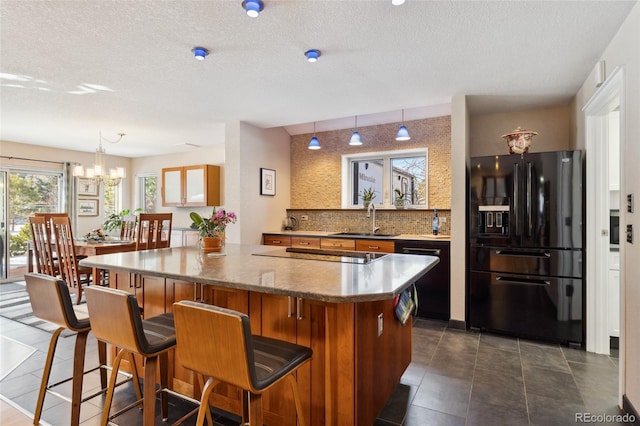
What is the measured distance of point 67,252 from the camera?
3549 mm

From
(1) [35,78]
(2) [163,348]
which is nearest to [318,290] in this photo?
(2) [163,348]

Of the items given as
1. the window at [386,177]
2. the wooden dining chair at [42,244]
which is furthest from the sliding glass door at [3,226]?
the window at [386,177]

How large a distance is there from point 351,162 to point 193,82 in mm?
2599

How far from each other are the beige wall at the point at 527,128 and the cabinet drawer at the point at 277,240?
2.61 metres

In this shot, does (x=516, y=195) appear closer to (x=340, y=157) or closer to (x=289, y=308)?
(x=340, y=157)

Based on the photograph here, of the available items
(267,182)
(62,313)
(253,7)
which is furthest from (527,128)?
(62,313)

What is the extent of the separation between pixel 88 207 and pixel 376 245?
228 inches

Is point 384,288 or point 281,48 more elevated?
point 281,48

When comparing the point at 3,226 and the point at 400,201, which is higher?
the point at 400,201

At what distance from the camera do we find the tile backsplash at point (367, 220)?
4.39 meters

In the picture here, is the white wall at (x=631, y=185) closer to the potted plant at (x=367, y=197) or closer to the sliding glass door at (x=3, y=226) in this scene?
the potted plant at (x=367, y=197)

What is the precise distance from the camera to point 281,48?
2406 millimetres

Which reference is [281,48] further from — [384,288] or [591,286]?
[591,286]

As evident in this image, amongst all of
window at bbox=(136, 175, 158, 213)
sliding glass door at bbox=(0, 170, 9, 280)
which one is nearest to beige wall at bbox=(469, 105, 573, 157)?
window at bbox=(136, 175, 158, 213)
